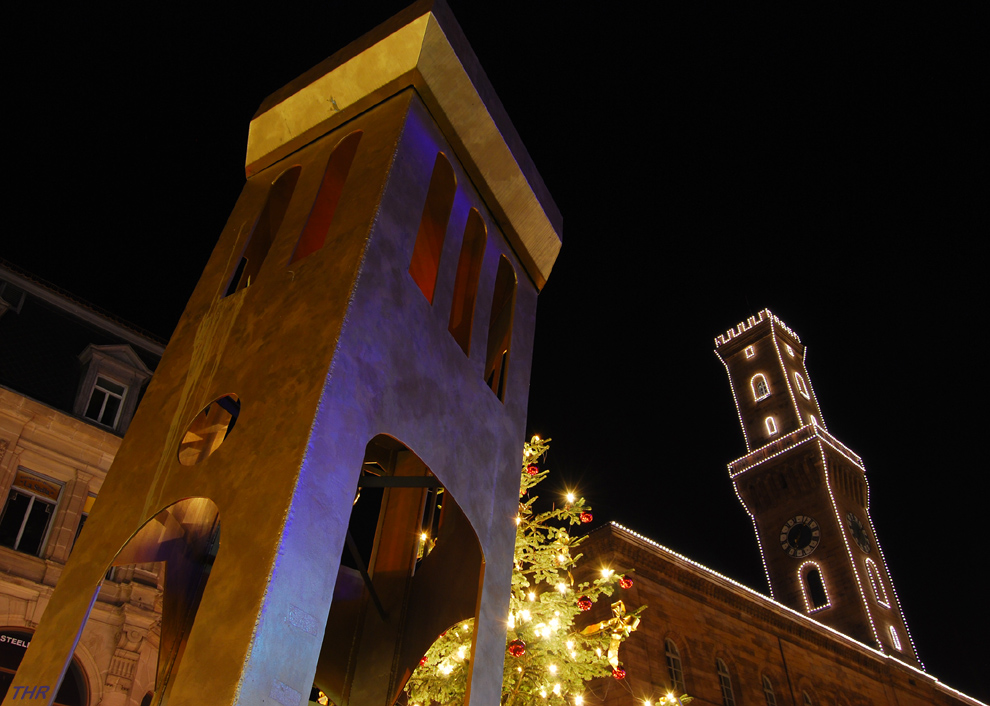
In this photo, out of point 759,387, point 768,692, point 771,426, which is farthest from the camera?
point 759,387

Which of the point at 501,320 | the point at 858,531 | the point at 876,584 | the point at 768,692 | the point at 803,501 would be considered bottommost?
the point at 501,320

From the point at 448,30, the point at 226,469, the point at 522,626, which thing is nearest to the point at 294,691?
the point at 226,469

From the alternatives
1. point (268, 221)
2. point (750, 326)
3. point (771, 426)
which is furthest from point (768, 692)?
point (750, 326)

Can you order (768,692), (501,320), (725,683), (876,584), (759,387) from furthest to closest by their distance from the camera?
1. (759,387)
2. (876,584)
3. (768,692)
4. (725,683)
5. (501,320)

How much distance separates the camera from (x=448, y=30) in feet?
20.9

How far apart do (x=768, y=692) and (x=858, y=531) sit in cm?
2203

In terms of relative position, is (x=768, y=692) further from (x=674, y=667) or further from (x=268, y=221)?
(x=268, y=221)

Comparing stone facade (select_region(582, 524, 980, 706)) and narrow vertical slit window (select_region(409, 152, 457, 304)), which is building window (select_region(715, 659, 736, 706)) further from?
narrow vertical slit window (select_region(409, 152, 457, 304))

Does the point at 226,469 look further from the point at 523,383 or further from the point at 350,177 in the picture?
the point at 523,383

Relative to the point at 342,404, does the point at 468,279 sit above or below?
above

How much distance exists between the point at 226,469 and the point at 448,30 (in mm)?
4339

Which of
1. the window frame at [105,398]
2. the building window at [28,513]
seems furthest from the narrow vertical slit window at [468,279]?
the window frame at [105,398]

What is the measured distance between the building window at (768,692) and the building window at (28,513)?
Result: 66.0ft

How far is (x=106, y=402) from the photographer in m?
17.0
